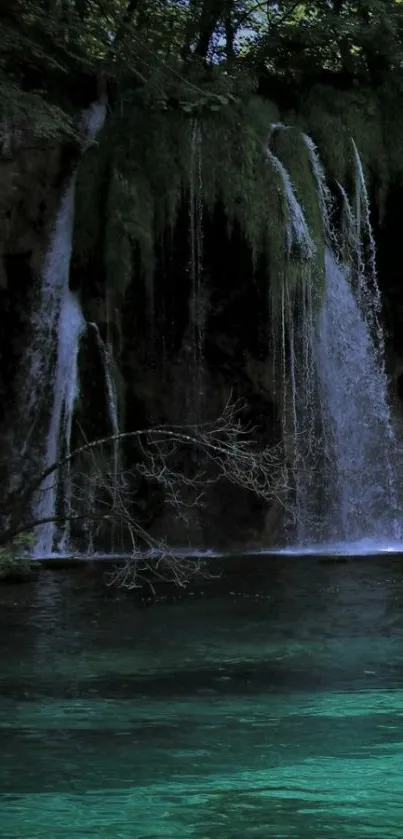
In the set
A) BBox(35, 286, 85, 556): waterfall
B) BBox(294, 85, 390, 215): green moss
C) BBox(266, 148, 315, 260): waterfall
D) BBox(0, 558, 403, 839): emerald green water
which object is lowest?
BBox(0, 558, 403, 839): emerald green water

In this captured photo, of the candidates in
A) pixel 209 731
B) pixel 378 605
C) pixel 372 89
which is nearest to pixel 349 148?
pixel 372 89

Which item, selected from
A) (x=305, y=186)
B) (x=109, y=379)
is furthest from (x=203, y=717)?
(x=305, y=186)

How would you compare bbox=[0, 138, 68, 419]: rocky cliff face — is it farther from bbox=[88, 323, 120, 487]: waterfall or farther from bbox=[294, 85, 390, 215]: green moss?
bbox=[294, 85, 390, 215]: green moss

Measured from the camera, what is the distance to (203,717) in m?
5.43

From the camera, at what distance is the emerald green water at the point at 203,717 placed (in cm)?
398

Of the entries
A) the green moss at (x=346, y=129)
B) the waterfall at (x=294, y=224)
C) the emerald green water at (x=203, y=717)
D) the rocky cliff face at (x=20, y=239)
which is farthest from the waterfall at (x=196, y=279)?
the emerald green water at (x=203, y=717)

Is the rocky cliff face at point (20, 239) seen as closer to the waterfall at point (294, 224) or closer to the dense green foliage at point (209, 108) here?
the dense green foliage at point (209, 108)

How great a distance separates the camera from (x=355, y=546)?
47.7ft

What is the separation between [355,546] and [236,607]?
5896mm

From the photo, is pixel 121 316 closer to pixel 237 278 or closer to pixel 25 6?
pixel 237 278

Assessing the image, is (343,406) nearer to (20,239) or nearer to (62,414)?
(62,414)

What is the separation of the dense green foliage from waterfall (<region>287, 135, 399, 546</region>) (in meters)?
0.75

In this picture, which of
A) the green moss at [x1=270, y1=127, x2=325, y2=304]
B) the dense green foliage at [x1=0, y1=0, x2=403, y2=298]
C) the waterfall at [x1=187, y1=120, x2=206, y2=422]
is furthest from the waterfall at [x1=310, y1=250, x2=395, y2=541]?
the waterfall at [x1=187, y1=120, x2=206, y2=422]

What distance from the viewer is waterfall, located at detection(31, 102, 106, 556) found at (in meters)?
14.1
